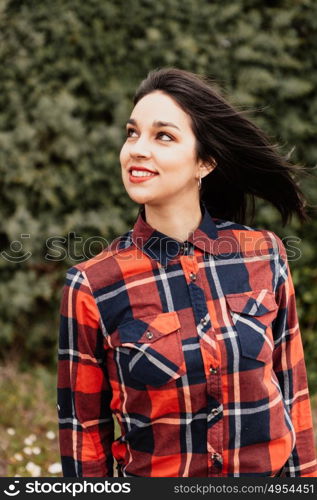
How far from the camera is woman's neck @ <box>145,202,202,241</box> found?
201 centimetres

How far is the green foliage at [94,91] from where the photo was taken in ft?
13.0

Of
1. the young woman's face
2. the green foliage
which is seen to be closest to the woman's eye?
the young woman's face

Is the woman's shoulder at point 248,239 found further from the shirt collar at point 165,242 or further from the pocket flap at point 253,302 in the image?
the pocket flap at point 253,302

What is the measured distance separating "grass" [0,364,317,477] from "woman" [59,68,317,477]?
1.26m

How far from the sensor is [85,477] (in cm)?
199

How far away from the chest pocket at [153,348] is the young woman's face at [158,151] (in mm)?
387

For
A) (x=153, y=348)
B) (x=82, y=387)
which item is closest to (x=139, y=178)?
(x=153, y=348)

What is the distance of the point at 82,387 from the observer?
6.33ft

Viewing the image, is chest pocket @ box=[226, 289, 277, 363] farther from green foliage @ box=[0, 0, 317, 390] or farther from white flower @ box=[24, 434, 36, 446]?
green foliage @ box=[0, 0, 317, 390]

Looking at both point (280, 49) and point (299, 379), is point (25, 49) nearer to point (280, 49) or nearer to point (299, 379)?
point (280, 49)

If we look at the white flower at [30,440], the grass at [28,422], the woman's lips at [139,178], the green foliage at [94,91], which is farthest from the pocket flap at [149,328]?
the green foliage at [94,91]

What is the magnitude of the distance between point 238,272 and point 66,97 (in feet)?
8.00

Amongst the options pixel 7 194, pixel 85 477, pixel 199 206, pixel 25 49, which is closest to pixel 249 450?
pixel 85 477

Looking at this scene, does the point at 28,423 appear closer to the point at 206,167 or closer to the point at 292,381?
the point at 292,381
